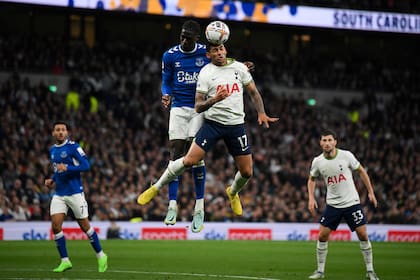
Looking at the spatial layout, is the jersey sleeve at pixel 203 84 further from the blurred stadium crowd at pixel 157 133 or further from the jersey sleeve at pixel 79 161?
the blurred stadium crowd at pixel 157 133

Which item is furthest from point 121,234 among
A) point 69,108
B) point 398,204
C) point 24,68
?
point 398,204

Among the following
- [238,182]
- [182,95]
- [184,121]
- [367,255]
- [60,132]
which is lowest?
[367,255]

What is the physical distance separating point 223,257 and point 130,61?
57.9 feet

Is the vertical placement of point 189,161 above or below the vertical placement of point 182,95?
below

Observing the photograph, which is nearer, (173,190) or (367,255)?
(173,190)

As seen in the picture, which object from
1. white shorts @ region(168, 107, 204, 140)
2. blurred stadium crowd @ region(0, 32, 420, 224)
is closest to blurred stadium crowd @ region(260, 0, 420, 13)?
blurred stadium crowd @ region(0, 32, 420, 224)

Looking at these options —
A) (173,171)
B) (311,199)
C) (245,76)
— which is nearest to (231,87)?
(245,76)

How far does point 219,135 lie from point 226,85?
2.83 ft

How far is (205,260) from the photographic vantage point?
73.9 feet

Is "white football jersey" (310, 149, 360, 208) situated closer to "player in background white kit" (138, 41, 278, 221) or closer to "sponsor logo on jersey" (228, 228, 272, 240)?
"player in background white kit" (138, 41, 278, 221)

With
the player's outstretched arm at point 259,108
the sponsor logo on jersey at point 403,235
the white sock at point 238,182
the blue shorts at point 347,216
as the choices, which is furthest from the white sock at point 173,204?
the sponsor logo on jersey at point 403,235

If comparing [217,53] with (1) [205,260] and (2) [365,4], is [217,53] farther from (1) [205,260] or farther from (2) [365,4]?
(2) [365,4]

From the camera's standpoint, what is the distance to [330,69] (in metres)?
45.0

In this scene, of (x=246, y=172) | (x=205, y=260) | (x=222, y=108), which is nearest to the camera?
(x=222, y=108)
